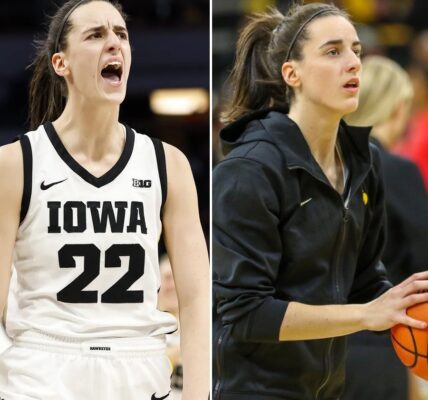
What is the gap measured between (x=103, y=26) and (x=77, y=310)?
65 cm

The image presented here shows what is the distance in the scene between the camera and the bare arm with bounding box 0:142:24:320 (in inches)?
90.4

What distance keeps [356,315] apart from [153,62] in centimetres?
192

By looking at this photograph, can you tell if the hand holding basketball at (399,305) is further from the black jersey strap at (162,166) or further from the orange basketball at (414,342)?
the black jersey strap at (162,166)

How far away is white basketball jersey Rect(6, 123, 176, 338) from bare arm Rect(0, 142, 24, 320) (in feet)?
0.06

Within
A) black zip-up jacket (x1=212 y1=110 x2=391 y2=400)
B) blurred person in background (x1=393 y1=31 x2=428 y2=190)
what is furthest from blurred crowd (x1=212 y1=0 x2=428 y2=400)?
blurred person in background (x1=393 y1=31 x2=428 y2=190)

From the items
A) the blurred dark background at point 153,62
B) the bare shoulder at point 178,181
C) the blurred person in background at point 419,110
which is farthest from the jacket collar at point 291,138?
the blurred person in background at point 419,110

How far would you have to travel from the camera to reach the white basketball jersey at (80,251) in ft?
7.61

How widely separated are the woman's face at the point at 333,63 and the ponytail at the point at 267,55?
3 centimetres

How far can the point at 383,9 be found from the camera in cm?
793

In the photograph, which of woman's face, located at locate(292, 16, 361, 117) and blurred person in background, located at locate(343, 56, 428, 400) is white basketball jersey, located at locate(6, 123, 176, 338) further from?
blurred person in background, located at locate(343, 56, 428, 400)

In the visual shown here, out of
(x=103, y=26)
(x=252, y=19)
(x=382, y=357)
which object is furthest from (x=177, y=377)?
(x=103, y=26)

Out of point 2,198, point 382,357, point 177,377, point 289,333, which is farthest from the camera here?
point 177,377

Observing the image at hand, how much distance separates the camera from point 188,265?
2.42 meters

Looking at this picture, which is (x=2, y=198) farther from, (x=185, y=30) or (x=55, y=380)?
(x=185, y=30)
